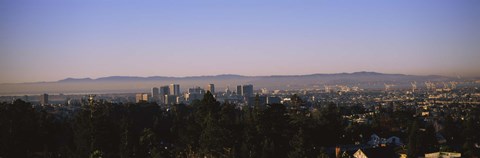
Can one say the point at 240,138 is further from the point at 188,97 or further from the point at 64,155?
the point at 188,97

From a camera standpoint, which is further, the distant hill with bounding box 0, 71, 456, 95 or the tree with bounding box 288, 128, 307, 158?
the distant hill with bounding box 0, 71, 456, 95

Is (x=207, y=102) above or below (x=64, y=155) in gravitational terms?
Answer: above

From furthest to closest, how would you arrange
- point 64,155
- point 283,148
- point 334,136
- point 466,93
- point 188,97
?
point 188,97 < point 466,93 < point 334,136 < point 283,148 < point 64,155

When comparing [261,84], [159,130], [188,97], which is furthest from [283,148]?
[261,84]

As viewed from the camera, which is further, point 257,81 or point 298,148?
point 257,81

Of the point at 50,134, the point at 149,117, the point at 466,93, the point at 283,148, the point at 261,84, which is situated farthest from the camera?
the point at 261,84

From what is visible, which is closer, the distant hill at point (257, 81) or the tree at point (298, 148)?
the tree at point (298, 148)

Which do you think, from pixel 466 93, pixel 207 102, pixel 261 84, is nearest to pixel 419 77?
pixel 261 84

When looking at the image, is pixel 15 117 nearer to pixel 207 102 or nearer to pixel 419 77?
pixel 207 102

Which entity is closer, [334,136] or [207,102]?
[207,102]
